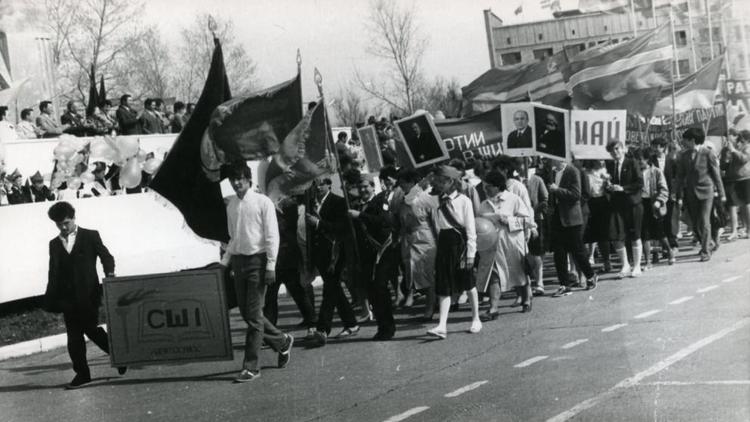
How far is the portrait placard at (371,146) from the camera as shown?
15.9 metres

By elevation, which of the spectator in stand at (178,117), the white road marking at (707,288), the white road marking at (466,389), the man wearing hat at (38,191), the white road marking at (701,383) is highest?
the spectator in stand at (178,117)

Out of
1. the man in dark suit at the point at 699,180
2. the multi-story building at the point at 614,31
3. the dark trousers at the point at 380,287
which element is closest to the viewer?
the dark trousers at the point at 380,287

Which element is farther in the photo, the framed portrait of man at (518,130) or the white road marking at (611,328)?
the framed portrait of man at (518,130)

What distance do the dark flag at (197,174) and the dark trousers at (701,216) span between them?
746 cm

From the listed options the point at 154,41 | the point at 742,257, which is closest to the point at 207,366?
the point at 742,257

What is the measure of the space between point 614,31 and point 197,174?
16833mm

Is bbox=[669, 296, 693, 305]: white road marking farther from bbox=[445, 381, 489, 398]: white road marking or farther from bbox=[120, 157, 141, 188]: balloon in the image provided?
bbox=[120, 157, 141, 188]: balloon

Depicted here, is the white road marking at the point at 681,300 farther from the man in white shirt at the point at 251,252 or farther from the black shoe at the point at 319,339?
the man in white shirt at the point at 251,252

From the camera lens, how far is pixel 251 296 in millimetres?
Answer: 9312

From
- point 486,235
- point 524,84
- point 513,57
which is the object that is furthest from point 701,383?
point 513,57

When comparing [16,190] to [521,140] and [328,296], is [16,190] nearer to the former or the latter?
[328,296]

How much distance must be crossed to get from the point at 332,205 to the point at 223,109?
182 centimetres

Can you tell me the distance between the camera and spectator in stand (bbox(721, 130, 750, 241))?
666 inches

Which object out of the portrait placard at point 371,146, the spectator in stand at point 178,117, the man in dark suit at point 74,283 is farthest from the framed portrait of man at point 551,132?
the spectator in stand at point 178,117
